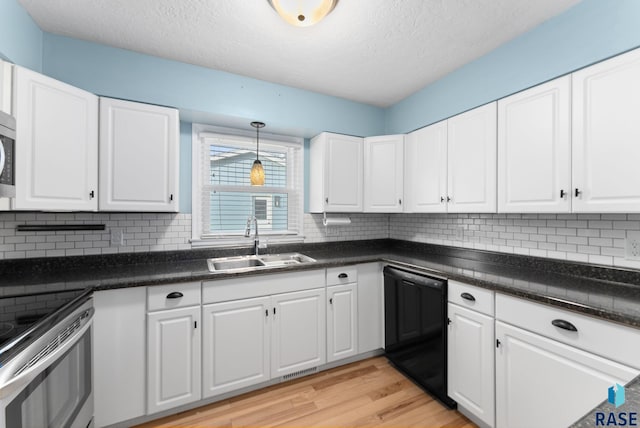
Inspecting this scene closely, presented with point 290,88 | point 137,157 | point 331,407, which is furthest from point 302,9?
point 331,407

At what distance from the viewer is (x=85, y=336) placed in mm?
1428

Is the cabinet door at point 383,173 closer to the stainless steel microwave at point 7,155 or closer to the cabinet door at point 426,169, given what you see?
the cabinet door at point 426,169

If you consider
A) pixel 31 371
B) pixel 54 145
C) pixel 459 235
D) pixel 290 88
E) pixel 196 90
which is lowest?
pixel 31 371

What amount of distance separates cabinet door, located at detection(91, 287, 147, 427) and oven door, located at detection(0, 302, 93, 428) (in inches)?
3.3

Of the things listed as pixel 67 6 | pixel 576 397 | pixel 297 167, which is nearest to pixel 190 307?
pixel 297 167

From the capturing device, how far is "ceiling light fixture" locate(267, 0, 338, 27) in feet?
4.48

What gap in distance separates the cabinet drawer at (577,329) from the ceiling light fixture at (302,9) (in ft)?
6.02

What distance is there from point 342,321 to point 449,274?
0.98 metres

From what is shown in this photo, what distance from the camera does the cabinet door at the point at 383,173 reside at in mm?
2680

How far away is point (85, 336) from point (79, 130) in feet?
3.93

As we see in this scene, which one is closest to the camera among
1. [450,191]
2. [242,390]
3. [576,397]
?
[576,397]

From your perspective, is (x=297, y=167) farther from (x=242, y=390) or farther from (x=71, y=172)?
(x=242, y=390)

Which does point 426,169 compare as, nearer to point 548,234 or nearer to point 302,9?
point 548,234

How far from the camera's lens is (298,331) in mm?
2129
